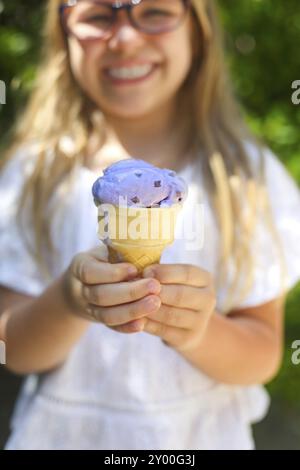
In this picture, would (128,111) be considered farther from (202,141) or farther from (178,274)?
(178,274)

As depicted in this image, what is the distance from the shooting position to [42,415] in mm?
1584

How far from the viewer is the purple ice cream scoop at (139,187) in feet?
3.58

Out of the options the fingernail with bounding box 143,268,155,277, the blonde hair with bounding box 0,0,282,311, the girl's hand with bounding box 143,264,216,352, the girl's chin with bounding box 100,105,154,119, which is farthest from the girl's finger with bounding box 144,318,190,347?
the girl's chin with bounding box 100,105,154,119

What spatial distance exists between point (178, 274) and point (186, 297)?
0.18 feet

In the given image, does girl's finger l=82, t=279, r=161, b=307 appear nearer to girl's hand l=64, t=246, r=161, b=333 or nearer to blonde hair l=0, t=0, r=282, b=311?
girl's hand l=64, t=246, r=161, b=333

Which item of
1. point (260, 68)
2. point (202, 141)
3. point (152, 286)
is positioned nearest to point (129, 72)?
point (202, 141)

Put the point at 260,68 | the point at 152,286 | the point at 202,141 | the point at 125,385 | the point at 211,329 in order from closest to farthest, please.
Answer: the point at 152,286, the point at 211,329, the point at 125,385, the point at 202,141, the point at 260,68

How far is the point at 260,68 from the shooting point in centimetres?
268

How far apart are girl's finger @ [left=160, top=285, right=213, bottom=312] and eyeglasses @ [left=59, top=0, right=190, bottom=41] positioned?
600 millimetres

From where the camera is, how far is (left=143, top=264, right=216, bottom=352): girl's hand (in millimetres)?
1156

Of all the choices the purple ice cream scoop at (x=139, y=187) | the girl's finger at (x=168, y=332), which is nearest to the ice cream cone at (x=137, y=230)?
the purple ice cream scoop at (x=139, y=187)
